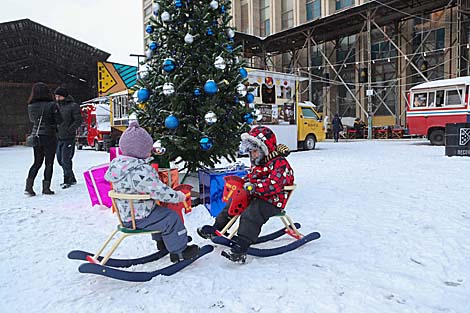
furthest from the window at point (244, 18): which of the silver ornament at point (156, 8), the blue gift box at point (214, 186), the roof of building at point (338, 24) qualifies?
the blue gift box at point (214, 186)

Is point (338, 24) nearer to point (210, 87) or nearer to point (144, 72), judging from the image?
point (144, 72)

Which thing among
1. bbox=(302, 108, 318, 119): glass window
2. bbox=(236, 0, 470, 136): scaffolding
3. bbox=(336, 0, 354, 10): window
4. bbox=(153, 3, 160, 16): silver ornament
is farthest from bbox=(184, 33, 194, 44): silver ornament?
bbox=(336, 0, 354, 10): window

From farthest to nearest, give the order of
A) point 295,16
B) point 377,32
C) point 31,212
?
1. point 295,16
2. point 377,32
3. point 31,212

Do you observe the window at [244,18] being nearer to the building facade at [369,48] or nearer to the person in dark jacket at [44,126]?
the building facade at [369,48]

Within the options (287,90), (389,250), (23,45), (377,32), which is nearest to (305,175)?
(389,250)

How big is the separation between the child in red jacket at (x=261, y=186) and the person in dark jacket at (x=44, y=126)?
392 cm

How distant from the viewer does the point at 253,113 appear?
5.01 meters

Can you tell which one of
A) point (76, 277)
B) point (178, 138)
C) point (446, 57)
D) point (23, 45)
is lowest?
point (76, 277)

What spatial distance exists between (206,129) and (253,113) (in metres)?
0.98

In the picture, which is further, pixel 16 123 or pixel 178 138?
pixel 16 123

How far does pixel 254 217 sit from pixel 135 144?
1105mm

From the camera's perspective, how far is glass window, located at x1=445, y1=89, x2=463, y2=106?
43.6ft

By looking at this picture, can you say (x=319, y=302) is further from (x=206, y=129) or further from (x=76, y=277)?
(x=206, y=129)

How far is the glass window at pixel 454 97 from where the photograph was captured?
13.3m
